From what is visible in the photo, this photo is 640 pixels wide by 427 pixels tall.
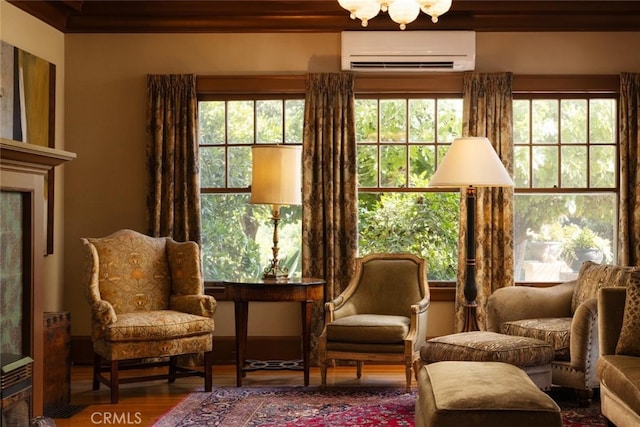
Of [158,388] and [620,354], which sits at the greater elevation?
[620,354]

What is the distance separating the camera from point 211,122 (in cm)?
709

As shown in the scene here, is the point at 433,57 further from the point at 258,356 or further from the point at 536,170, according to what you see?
the point at 258,356

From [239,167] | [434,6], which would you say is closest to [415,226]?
[239,167]

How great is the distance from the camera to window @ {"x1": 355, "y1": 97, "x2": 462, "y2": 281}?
23.0ft

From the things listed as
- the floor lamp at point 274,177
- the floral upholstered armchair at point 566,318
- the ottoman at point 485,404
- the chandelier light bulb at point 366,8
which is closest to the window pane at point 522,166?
the floral upholstered armchair at point 566,318

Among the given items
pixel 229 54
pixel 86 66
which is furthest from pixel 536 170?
pixel 86 66

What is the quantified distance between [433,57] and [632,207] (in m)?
2.00

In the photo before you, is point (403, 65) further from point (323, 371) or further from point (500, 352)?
point (500, 352)

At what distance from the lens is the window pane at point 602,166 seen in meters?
6.95

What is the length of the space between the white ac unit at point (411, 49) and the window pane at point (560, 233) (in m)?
1.25

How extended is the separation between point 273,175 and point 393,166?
130cm

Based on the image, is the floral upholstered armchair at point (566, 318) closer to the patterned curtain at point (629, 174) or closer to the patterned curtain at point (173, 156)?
the patterned curtain at point (629, 174)

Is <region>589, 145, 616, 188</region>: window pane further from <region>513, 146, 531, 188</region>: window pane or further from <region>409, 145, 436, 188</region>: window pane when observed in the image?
<region>409, 145, 436, 188</region>: window pane

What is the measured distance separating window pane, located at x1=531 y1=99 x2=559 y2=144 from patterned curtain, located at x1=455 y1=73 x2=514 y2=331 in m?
0.30
